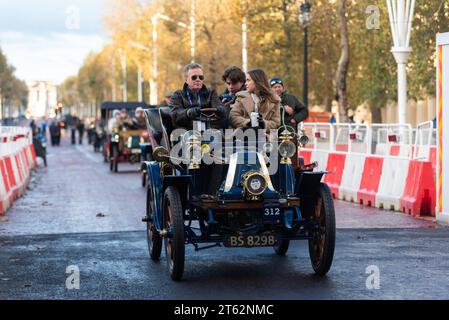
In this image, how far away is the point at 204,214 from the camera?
962 centimetres

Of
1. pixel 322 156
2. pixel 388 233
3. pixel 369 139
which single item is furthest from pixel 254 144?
pixel 322 156

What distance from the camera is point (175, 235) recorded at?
9.13 metres

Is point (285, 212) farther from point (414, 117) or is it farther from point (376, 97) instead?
point (414, 117)

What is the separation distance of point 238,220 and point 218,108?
1.12 m

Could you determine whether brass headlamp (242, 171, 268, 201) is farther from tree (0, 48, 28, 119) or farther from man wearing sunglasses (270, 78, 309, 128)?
tree (0, 48, 28, 119)

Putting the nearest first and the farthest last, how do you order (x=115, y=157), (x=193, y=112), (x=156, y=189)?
(x=193, y=112) → (x=156, y=189) → (x=115, y=157)

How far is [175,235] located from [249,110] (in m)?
1.54

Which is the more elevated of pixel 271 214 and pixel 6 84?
pixel 6 84

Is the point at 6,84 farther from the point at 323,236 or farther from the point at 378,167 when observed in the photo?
the point at 323,236

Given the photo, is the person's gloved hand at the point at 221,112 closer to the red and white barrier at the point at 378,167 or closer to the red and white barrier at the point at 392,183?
the red and white barrier at the point at 378,167
